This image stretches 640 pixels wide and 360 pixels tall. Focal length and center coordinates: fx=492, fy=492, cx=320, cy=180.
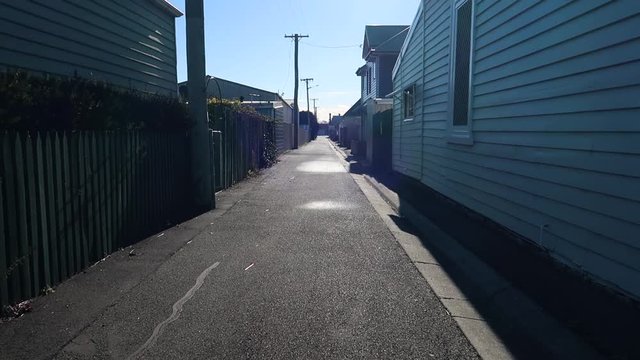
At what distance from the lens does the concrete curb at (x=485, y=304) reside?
3545 millimetres

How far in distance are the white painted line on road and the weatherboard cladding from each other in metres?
3.79

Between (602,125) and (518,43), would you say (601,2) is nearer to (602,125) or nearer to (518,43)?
(602,125)

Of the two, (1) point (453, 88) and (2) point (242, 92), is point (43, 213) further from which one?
(2) point (242, 92)

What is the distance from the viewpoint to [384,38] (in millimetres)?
34469

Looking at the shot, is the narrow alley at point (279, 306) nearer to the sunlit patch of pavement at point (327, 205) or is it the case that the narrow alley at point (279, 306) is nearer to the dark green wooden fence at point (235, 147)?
the sunlit patch of pavement at point (327, 205)

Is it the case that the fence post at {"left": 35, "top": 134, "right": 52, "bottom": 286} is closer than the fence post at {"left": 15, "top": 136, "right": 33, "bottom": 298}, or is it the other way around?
the fence post at {"left": 15, "top": 136, "right": 33, "bottom": 298}

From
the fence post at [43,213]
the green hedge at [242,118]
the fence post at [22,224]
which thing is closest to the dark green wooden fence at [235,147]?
the green hedge at [242,118]

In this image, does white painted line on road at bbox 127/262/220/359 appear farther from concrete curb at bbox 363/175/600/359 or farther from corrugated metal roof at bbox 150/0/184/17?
corrugated metal roof at bbox 150/0/184/17

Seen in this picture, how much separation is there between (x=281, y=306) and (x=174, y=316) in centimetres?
93

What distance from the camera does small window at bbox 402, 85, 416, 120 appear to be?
1351 centimetres

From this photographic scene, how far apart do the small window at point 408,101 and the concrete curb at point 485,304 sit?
720 centimetres

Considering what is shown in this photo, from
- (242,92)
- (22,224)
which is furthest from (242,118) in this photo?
(242,92)

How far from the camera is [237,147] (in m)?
14.4

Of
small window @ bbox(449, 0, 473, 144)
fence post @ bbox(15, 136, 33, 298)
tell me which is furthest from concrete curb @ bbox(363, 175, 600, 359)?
fence post @ bbox(15, 136, 33, 298)
